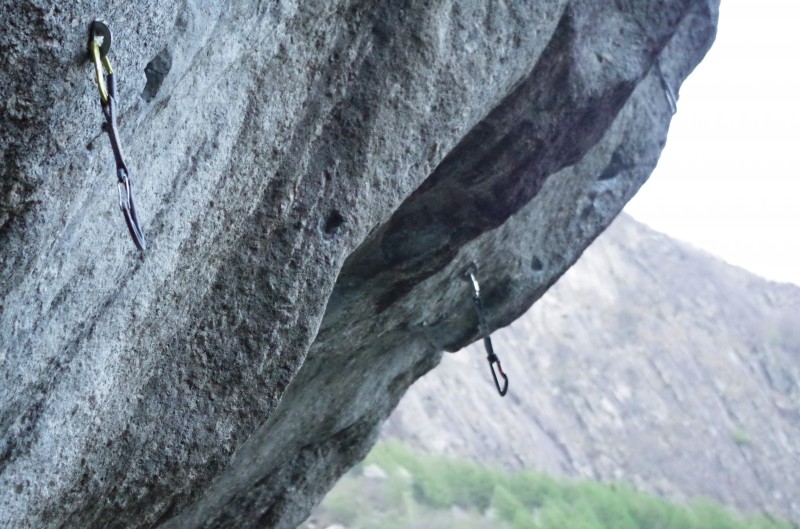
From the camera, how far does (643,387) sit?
2364 cm

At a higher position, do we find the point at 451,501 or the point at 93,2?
the point at 451,501

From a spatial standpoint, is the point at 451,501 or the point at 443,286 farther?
the point at 451,501

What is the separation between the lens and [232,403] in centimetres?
294

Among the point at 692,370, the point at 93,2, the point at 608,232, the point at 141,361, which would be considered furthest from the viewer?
the point at 608,232

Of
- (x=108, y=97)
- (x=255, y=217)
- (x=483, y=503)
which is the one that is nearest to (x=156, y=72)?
(x=108, y=97)

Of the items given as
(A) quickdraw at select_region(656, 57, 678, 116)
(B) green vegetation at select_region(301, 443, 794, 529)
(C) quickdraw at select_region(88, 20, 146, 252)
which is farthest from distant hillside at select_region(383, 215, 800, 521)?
(C) quickdraw at select_region(88, 20, 146, 252)

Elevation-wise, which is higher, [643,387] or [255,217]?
[643,387]

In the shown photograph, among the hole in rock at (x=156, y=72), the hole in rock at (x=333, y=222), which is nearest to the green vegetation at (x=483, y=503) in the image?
the hole in rock at (x=333, y=222)

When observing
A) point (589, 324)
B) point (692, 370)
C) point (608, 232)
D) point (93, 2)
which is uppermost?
point (608, 232)

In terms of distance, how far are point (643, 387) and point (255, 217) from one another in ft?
72.2

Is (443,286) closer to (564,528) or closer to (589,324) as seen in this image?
(564,528)

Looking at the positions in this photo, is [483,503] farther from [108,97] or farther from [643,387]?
[108,97]

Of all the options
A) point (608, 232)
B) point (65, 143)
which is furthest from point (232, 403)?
point (608, 232)

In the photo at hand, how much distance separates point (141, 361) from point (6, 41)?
3.82 feet
